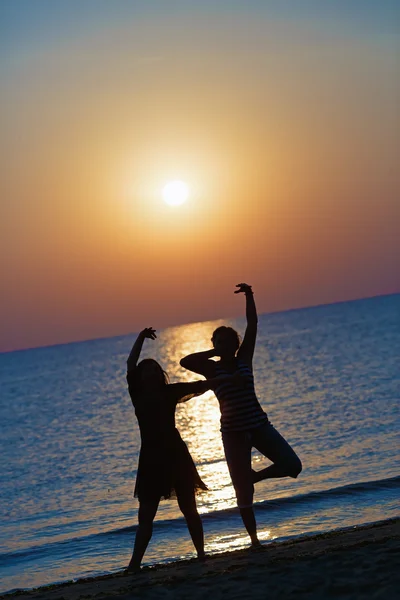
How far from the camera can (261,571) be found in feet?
25.0

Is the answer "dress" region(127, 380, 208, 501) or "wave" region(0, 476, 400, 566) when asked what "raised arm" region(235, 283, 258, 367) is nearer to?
"dress" region(127, 380, 208, 501)

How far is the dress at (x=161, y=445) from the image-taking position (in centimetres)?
834

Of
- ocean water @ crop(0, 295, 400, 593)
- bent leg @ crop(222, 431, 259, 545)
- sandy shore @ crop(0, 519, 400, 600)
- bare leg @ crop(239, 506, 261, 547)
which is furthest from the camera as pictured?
ocean water @ crop(0, 295, 400, 593)

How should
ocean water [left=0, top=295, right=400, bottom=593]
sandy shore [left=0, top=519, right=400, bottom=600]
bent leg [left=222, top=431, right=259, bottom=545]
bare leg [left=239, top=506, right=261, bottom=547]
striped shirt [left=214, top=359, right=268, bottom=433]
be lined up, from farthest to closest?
1. ocean water [left=0, top=295, right=400, bottom=593]
2. bare leg [left=239, top=506, right=261, bottom=547]
3. bent leg [left=222, top=431, right=259, bottom=545]
4. striped shirt [left=214, top=359, right=268, bottom=433]
5. sandy shore [left=0, top=519, right=400, bottom=600]

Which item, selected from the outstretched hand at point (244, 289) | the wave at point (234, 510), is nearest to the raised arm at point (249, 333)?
the outstretched hand at point (244, 289)

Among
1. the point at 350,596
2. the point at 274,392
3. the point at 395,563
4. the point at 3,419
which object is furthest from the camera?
the point at 3,419

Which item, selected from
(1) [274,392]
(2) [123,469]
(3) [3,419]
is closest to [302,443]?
(2) [123,469]

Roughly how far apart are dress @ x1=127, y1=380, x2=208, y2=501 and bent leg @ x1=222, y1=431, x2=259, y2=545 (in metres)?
0.48

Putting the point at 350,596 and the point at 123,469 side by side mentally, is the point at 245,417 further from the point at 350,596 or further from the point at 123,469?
the point at 123,469

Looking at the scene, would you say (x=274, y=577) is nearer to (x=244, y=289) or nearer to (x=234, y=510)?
(x=244, y=289)

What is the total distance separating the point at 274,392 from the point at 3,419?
1938 centimetres

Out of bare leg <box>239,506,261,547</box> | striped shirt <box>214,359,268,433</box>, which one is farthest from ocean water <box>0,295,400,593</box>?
striped shirt <box>214,359,268,433</box>

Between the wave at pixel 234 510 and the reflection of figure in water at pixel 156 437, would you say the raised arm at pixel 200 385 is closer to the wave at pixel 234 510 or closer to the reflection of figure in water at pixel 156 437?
the reflection of figure in water at pixel 156 437

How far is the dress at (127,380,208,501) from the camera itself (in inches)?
328
